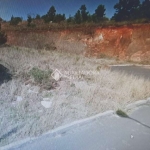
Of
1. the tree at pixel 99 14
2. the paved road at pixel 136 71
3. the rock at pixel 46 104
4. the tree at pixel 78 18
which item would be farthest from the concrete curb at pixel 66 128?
the tree at pixel 78 18

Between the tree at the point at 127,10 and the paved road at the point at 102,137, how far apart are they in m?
16.5

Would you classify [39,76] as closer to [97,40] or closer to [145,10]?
[97,40]

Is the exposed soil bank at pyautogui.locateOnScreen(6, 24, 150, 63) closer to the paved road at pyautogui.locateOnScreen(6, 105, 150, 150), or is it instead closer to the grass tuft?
the grass tuft

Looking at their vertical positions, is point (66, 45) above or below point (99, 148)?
above

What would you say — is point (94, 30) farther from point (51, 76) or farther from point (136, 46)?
point (51, 76)

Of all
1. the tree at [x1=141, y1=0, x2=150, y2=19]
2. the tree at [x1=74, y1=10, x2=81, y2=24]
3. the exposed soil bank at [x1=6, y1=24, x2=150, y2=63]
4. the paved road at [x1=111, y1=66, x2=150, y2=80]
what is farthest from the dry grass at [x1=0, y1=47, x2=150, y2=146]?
the tree at [x1=74, y1=10, x2=81, y2=24]

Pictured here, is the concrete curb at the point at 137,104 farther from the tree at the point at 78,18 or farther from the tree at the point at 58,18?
the tree at the point at 58,18

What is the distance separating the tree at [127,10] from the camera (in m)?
19.2

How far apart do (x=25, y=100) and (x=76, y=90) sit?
198cm

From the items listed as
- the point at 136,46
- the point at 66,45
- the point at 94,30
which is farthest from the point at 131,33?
the point at 66,45

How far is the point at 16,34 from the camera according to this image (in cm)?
2312

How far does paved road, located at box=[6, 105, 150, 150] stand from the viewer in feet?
11.3

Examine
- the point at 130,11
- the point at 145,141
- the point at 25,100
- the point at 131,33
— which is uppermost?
the point at 130,11

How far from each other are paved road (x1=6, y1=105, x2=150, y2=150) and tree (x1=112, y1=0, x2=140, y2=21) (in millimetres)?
16547
